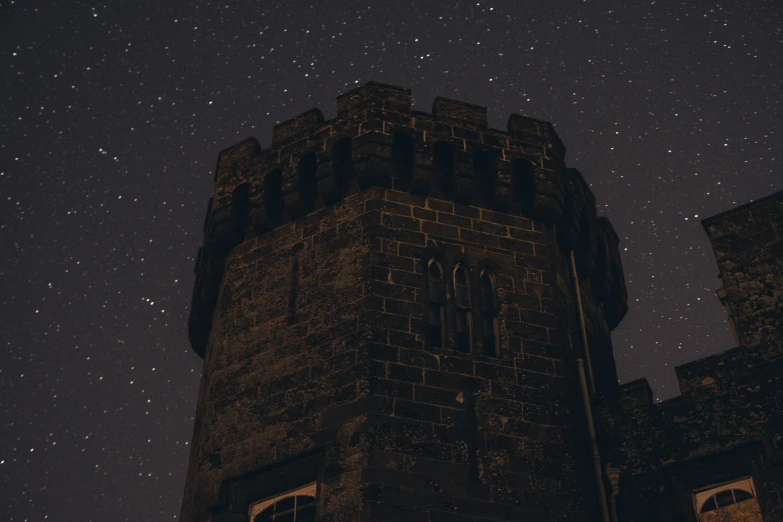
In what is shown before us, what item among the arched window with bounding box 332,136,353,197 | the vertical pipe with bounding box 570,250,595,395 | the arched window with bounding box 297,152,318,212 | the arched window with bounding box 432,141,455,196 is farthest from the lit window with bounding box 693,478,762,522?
the arched window with bounding box 297,152,318,212

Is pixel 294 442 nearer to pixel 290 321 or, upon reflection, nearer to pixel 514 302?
pixel 290 321

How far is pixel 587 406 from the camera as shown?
15.0 meters

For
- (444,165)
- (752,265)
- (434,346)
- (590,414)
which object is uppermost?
(444,165)

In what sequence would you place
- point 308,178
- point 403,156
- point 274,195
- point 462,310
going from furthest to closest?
point 274,195, point 308,178, point 403,156, point 462,310

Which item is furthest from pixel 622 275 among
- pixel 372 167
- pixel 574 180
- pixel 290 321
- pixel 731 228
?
pixel 290 321

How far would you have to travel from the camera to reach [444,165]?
16953 millimetres

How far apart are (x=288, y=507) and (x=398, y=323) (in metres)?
2.82

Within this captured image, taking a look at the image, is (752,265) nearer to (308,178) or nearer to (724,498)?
(724,498)

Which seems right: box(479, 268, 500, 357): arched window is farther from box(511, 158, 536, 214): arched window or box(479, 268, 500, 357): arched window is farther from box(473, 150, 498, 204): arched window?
box(511, 158, 536, 214): arched window

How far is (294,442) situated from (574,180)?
7.23 meters

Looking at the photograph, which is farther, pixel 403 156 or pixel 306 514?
pixel 403 156

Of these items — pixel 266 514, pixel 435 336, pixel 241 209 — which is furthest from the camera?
pixel 241 209

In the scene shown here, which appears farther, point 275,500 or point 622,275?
point 622,275

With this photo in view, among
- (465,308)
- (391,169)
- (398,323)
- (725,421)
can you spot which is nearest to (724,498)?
(725,421)
